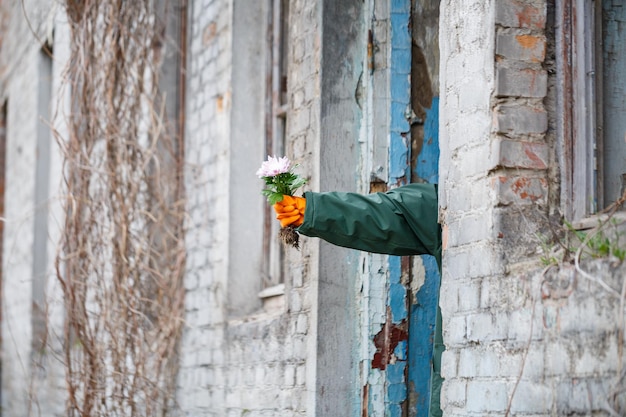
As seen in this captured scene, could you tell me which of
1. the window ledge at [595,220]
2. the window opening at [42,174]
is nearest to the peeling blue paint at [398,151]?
the window ledge at [595,220]

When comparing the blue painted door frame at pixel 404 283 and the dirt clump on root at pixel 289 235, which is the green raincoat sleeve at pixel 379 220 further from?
the blue painted door frame at pixel 404 283

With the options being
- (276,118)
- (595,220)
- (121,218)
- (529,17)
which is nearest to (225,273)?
(276,118)

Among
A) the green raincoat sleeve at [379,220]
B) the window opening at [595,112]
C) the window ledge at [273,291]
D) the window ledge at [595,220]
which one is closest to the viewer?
the window ledge at [595,220]

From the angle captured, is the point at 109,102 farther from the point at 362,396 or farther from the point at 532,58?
the point at 532,58

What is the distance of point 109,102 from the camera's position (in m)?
7.29

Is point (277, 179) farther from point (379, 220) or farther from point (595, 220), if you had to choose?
point (595, 220)

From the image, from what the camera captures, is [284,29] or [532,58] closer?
[532,58]

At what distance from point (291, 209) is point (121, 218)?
3438 mm

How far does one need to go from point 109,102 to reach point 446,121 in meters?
3.71

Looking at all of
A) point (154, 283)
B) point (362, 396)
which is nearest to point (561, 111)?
point (362, 396)

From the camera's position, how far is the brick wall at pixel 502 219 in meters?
A: 3.38

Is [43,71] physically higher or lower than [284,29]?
higher

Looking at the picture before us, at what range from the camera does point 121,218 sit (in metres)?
7.11

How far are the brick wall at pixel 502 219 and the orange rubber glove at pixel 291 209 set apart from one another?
0.55m
